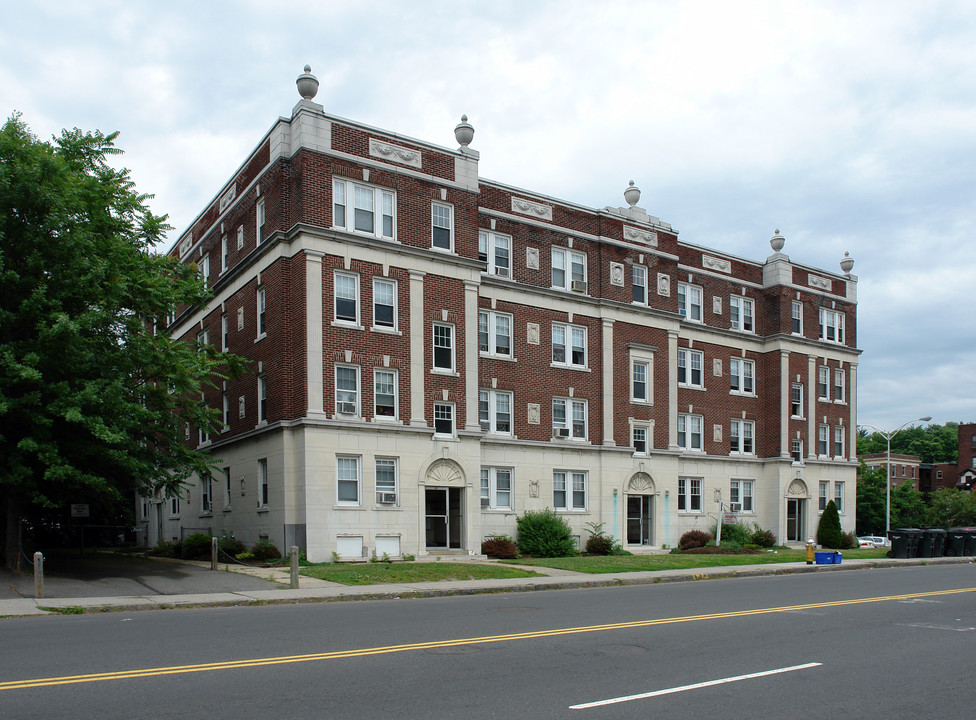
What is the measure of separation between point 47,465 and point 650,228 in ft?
90.3

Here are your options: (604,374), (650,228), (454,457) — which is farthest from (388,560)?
(650,228)

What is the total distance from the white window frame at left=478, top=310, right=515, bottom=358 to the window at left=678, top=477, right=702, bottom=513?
11935 mm

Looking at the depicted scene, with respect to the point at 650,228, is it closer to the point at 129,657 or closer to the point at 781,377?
the point at 781,377

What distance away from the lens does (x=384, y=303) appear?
2997 cm

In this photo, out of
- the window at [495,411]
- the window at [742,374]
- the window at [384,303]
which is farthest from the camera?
the window at [742,374]

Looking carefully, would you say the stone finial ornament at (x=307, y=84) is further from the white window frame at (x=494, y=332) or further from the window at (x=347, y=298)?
the white window frame at (x=494, y=332)

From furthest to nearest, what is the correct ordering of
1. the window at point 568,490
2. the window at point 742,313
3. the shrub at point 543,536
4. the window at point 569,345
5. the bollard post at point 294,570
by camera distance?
the window at point 742,313 < the window at point 569,345 < the window at point 568,490 < the shrub at point 543,536 < the bollard post at point 294,570

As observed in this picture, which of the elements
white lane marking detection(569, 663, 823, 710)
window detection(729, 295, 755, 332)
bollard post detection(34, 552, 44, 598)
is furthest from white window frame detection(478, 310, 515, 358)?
white lane marking detection(569, 663, 823, 710)

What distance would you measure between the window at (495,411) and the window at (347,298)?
21.6 ft

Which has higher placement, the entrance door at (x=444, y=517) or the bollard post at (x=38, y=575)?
the bollard post at (x=38, y=575)

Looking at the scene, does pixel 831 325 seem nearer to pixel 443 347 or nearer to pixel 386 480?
pixel 443 347

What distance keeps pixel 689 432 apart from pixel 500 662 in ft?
109

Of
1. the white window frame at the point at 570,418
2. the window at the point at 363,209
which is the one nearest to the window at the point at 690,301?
the white window frame at the point at 570,418

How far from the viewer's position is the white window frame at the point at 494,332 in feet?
112
